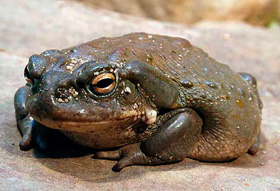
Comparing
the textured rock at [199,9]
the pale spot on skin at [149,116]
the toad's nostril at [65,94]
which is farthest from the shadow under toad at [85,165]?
the textured rock at [199,9]

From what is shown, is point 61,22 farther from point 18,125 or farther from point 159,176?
point 159,176

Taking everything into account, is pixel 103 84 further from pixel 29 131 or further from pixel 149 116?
pixel 29 131

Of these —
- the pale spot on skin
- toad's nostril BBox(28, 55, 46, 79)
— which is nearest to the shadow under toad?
the pale spot on skin

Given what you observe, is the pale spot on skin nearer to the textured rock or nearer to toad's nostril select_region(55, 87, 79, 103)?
toad's nostril select_region(55, 87, 79, 103)

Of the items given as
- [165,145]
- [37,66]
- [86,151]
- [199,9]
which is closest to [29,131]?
[86,151]

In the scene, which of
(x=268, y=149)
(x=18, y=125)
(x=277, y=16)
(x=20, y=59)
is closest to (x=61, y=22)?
(x=20, y=59)

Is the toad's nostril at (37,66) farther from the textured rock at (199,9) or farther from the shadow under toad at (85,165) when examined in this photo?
the textured rock at (199,9)

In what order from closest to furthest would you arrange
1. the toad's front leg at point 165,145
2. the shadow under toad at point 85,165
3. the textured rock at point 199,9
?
the shadow under toad at point 85,165
the toad's front leg at point 165,145
the textured rock at point 199,9
